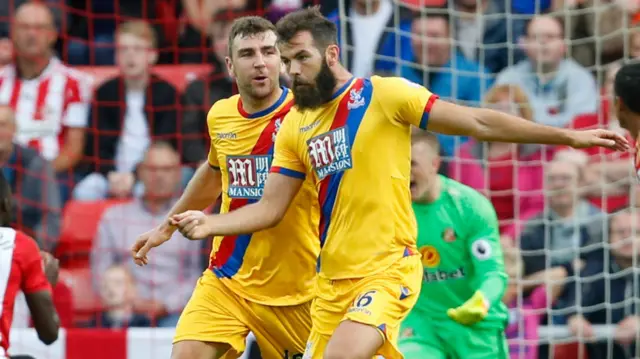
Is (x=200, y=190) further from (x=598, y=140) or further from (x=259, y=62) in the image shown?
(x=598, y=140)

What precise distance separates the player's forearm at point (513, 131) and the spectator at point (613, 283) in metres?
4.11

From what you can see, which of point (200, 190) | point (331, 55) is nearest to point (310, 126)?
point (331, 55)

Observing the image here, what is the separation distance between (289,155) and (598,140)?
148 cm

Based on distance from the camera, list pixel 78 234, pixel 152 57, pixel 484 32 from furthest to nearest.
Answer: pixel 152 57
pixel 484 32
pixel 78 234

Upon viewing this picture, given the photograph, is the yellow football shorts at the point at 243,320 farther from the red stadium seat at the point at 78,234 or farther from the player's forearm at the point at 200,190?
the red stadium seat at the point at 78,234

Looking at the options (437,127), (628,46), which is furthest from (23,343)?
(628,46)

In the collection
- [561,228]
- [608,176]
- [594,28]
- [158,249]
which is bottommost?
[158,249]

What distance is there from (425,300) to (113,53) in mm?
4287

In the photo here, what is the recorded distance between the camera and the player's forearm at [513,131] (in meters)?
5.53

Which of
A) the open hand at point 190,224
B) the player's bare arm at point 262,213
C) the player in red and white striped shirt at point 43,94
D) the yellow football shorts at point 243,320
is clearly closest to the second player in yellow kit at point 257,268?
the yellow football shorts at point 243,320

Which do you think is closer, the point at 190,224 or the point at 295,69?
the point at 190,224

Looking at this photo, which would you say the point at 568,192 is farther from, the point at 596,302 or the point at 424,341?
the point at 424,341

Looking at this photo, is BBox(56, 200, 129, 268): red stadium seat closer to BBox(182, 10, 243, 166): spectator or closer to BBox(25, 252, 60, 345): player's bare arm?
BBox(182, 10, 243, 166): spectator

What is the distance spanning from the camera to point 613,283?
9.75 metres
